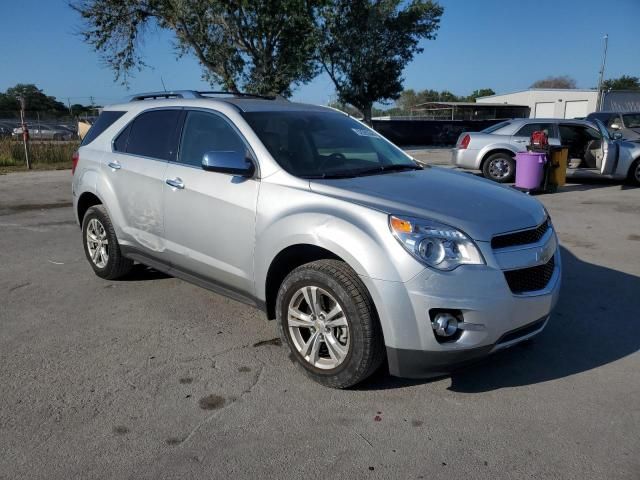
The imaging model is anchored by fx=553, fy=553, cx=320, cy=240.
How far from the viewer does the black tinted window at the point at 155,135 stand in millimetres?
4586

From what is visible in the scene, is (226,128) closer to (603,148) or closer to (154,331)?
(154,331)

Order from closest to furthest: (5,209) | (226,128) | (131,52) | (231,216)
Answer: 1. (231,216)
2. (226,128)
3. (5,209)
4. (131,52)

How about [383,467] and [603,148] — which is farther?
[603,148]

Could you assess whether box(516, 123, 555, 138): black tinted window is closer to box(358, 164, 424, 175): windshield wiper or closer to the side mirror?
box(358, 164, 424, 175): windshield wiper

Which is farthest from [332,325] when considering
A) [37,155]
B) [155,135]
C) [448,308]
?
[37,155]

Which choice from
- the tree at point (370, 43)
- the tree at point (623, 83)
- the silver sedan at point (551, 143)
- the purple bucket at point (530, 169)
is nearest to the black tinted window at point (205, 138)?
the purple bucket at point (530, 169)

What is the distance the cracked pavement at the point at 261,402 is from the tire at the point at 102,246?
1.10 feet

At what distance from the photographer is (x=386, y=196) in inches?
132

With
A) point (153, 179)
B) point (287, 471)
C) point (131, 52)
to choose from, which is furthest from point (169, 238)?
point (131, 52)

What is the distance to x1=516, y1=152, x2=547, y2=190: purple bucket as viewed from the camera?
1090cm

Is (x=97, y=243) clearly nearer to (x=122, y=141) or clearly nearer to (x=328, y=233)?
(x=122, y=141)

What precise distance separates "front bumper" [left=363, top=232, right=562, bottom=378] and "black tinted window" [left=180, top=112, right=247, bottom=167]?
5.52ft

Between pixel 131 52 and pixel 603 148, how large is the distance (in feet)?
66.5

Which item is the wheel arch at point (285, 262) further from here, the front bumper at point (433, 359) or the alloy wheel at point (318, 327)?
the front bumper at point (433, 359)
